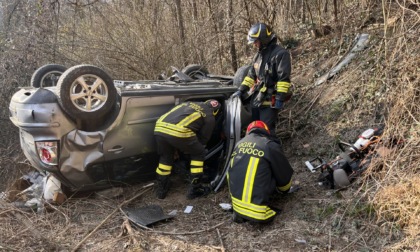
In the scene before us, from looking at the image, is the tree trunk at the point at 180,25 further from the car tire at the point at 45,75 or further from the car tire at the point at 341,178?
the car tire at the point at 341,178

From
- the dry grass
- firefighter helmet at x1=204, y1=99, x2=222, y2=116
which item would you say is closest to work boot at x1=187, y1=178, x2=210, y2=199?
firefighter helmet at x1=204, y1=99, x2=222, y2=116

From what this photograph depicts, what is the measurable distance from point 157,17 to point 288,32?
3.11 m

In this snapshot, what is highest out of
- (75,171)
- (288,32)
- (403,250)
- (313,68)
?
(288,32)

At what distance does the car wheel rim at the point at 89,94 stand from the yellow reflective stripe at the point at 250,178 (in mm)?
1736

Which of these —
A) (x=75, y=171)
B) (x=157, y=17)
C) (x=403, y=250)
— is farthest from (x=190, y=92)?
(x=157, y=17)

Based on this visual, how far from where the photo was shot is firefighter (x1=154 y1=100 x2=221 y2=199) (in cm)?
429

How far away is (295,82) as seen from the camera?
261 inches

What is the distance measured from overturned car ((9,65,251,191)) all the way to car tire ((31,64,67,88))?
1cm

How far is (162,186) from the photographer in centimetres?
466

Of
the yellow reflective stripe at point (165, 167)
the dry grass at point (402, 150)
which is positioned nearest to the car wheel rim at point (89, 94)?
the yellow reflective stripe at point (165, 167)

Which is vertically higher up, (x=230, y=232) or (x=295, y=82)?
(x=295, y=82)

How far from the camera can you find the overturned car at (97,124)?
12.4 ft

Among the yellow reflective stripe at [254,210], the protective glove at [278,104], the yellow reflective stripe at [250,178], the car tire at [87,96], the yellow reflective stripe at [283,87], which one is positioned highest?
the car tire at [87,96]

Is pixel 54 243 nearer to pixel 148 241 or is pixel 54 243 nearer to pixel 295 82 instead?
pixel 148 241
